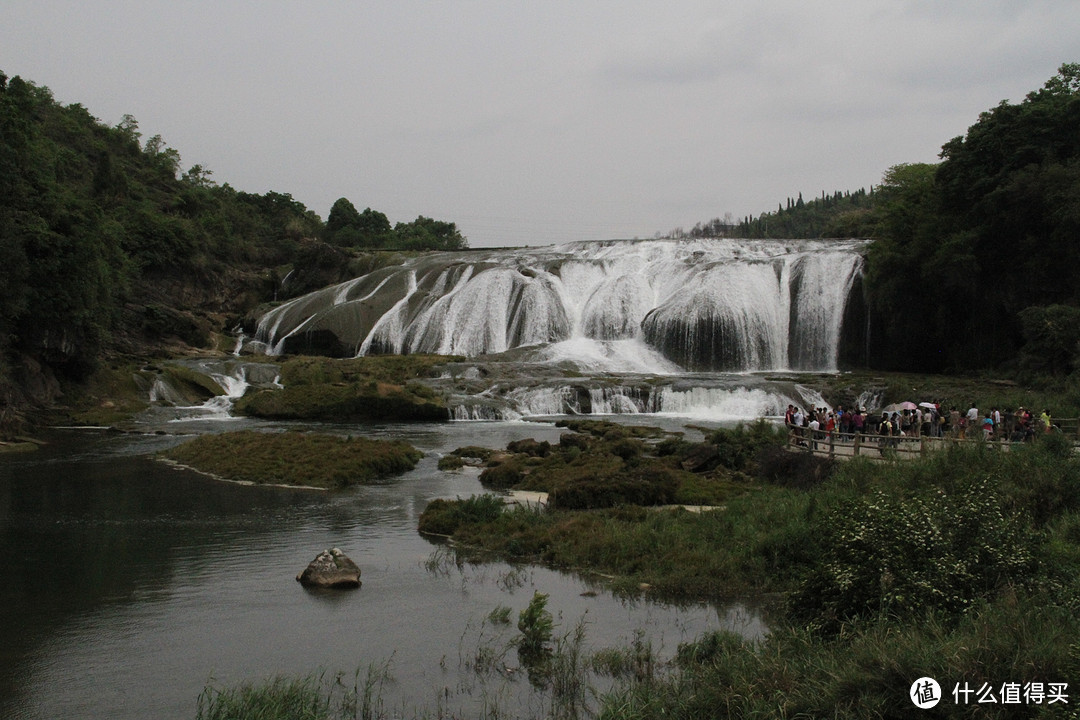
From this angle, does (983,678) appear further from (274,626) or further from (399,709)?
(274,626)

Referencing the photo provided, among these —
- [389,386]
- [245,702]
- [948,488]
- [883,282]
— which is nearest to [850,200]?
[883,282]

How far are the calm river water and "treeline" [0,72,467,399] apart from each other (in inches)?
716

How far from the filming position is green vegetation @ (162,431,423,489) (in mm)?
23906

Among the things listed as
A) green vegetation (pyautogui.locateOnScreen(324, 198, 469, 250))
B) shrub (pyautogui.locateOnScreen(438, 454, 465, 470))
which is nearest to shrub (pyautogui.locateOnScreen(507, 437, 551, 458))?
shrub (pyautogui.locateOnScreen(438, 454, 465, 470))

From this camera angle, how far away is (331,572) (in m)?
14.1

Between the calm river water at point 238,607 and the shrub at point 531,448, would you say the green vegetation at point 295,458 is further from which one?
the shrub at point 531,448

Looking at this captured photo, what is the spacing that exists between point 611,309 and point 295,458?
35.8 m

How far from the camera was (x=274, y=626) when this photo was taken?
12156 mm

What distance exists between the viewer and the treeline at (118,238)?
36.1m

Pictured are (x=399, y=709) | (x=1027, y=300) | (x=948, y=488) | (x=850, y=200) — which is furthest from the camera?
(x=850, y=200)

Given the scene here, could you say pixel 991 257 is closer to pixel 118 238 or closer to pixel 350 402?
pixel 350 402

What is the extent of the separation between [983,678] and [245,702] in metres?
6.93

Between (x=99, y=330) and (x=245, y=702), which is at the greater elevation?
(x=99, y=330)

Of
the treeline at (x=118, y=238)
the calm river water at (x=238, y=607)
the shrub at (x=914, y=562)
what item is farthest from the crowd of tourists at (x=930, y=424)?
the treeline at (x=118, y=238)
